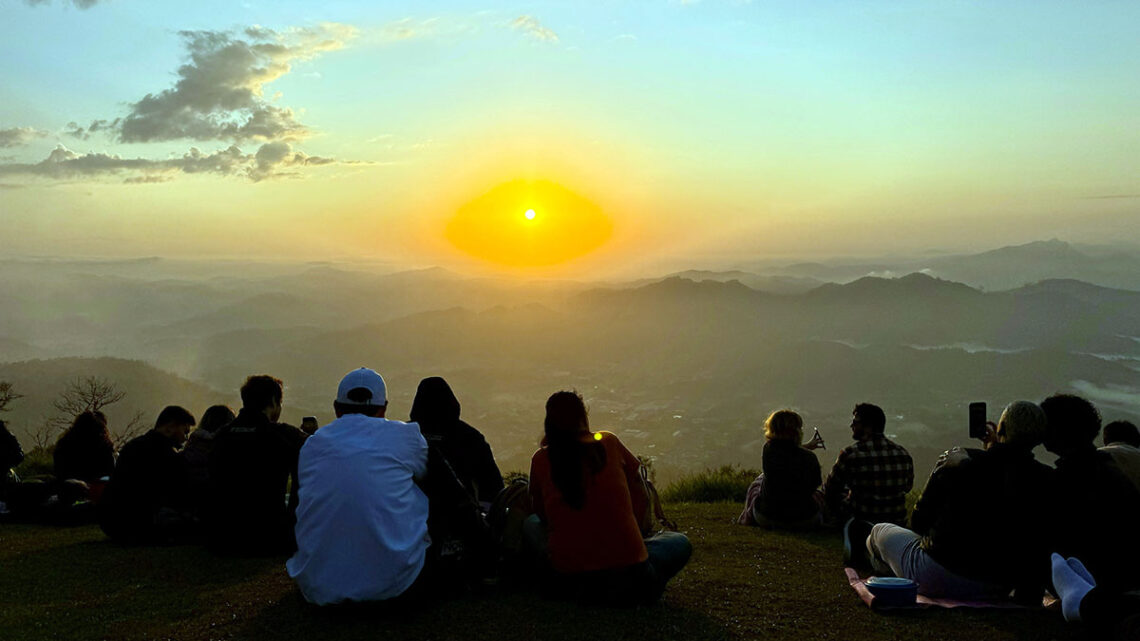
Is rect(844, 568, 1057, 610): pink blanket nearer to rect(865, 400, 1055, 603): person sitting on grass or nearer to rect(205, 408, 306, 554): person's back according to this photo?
rect(865, 400, 1055, 603): person sitting on grass

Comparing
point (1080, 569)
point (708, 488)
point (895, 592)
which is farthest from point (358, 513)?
point (708, 488)

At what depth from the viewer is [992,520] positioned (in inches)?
217

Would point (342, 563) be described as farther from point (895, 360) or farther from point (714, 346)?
point (714, 346)

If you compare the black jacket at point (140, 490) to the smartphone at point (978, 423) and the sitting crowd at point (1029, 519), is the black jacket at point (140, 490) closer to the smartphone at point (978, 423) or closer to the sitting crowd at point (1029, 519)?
the sitting crowd at point (1029, 519)

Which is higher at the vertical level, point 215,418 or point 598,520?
point 215,418

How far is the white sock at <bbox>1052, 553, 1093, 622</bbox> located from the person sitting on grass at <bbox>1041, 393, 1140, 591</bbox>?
26 centimetres

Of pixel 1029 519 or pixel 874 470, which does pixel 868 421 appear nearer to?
pixel 874 470

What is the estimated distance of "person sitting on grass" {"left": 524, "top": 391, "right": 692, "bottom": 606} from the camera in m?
5.15

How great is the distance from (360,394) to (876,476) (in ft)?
17.4

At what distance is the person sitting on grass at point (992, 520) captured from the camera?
214 inches

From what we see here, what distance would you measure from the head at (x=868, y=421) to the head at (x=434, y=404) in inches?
160

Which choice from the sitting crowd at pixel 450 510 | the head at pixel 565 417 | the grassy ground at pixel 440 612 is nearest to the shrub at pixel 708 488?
the grassy ground at pixel 440 612

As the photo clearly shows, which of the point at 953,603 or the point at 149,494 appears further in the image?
the point at 149,494

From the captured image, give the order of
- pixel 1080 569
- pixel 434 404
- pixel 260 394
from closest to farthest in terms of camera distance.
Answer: pixel 1080 569
pixel 434 404
pixel 260 394
